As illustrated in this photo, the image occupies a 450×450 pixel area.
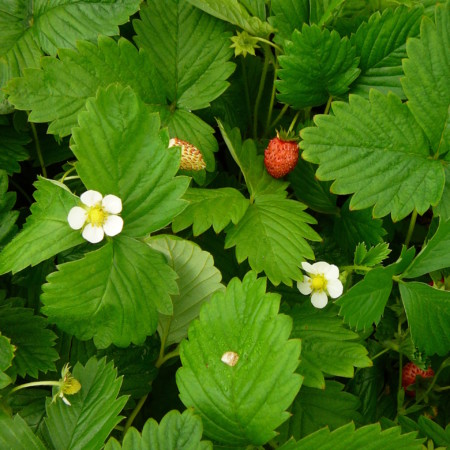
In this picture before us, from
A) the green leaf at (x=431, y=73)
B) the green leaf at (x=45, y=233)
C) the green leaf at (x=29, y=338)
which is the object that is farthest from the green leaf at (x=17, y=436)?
the green leaf at (x=431, y=73)

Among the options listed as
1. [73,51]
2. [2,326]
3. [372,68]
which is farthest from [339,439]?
[73,51]

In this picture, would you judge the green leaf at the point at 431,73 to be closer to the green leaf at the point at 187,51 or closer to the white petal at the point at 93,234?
the green leaf at the point at 187,51

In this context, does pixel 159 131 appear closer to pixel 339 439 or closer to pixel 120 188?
pixel 120 188

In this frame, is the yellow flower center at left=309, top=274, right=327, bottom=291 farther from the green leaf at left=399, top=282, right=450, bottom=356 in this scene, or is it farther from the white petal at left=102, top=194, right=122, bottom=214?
the white petal at left=102, top=194, right=122, bottom=214

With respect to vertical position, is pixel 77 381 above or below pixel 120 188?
below

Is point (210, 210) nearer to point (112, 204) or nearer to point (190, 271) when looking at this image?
point (190, 271)
